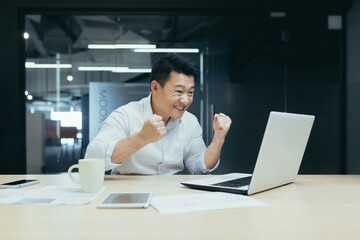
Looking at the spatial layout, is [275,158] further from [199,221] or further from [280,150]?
[199,221]

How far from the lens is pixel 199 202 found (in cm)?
97

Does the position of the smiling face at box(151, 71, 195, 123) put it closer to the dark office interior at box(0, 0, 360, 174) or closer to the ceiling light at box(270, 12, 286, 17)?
the dark office interior at box(0, 0, 360, 174)

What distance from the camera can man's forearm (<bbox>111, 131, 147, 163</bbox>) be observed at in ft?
4.83

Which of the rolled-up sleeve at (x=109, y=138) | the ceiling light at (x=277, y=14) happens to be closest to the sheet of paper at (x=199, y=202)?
the rolled-up sleeve at (x=109, y=138)

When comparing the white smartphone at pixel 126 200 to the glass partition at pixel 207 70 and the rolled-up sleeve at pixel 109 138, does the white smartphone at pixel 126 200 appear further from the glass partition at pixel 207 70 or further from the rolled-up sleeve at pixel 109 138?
the glass partition at pixel 207 70

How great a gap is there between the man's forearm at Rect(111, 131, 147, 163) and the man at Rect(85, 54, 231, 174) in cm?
16

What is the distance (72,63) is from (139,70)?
0.79 meters

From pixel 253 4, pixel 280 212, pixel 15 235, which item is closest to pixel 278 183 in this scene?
pixel 280 212

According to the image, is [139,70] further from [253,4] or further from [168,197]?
[168,197]

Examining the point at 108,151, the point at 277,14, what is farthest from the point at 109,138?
the point at 277,14

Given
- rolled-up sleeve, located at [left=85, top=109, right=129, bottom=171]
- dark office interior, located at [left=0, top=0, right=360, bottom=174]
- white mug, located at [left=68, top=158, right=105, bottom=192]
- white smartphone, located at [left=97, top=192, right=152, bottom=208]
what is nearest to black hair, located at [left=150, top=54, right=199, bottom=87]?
rolled-up sleeve, located at [left=85, top=109, right=129, bottom=171]

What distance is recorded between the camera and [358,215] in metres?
0.84

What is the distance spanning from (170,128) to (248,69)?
6.74ft

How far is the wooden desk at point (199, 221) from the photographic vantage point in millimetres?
702
